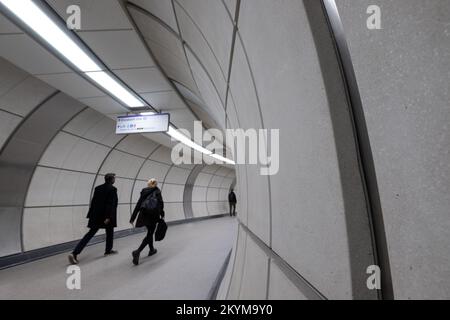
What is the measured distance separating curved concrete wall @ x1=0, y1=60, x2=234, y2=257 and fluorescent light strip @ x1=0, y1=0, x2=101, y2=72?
1661 millimetres

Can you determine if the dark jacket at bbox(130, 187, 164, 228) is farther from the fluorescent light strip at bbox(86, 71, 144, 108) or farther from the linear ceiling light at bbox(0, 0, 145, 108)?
the linear ceiling light at bbox(0, 0, 145, 108)

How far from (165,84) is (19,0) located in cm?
256

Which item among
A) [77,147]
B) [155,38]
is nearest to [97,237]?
[77,147]

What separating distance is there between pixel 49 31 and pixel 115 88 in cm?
189

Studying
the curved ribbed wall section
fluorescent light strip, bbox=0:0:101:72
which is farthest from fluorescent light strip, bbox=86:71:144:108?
the curved ribbed wall section

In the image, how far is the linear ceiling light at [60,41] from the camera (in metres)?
2.75

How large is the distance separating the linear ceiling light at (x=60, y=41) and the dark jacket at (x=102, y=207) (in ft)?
7.90

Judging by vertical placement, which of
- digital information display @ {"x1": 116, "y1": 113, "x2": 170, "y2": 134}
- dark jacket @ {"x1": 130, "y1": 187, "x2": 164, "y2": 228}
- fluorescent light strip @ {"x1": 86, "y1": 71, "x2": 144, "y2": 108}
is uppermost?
fluorescent light strip @ {"x1": 86, "y1": 71, "x2": 144, "y2": 108}

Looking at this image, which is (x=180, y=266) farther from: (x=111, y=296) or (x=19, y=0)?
(x=19, y=0)

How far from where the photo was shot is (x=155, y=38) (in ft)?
12.1

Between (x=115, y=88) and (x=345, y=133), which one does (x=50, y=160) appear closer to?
(x=115, y=88)

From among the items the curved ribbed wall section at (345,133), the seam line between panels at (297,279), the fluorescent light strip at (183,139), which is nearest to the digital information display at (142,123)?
the fluorescent light strip at (183,139)

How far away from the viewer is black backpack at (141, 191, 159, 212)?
572 centimetres

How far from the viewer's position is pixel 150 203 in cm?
577
